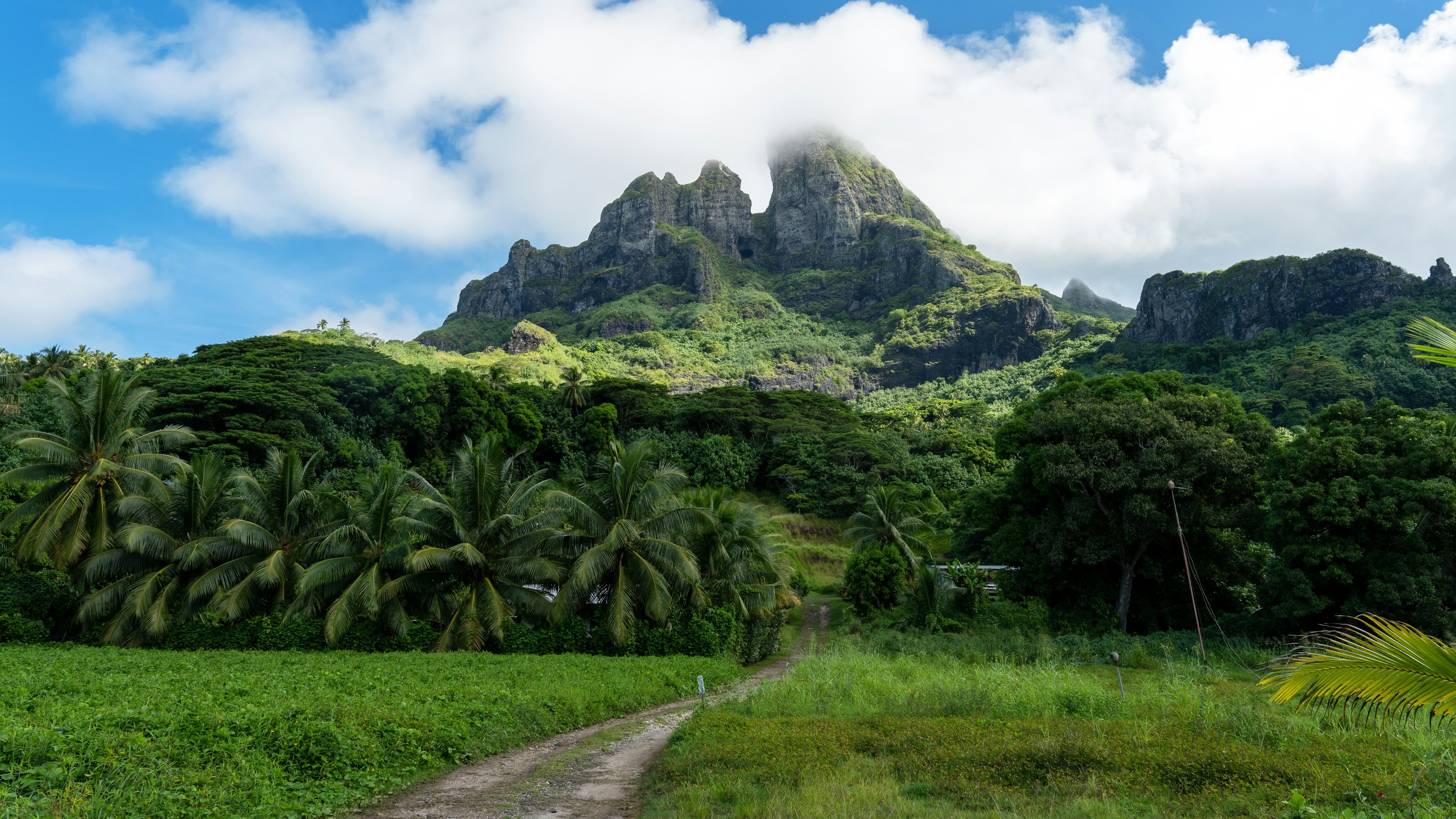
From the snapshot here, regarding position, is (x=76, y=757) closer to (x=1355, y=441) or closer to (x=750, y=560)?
(x=750, y=560)

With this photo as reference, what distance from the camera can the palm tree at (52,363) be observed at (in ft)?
159

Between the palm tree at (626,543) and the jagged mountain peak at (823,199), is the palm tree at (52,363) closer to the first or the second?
the palm tree at (626,543)

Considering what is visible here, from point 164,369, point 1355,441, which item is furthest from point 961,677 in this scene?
point 164,369

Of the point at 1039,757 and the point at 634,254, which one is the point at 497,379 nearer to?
the point at 1039,757

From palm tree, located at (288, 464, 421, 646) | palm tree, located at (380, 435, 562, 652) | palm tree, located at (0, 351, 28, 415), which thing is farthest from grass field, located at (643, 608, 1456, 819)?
palm tree, located at (0, 351, 28, 415)

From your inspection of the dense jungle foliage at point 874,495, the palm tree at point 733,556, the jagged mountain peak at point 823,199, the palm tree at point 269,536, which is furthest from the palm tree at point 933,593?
the jagged mountain peak at point 823,199

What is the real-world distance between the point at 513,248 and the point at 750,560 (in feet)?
477

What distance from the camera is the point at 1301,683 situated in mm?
4133

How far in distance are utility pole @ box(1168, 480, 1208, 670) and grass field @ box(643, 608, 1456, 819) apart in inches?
194

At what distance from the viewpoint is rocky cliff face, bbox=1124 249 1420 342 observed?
268 feet

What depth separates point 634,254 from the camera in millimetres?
149500

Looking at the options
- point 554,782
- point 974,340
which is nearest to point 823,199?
point 974,340

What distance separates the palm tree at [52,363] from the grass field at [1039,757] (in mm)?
58128

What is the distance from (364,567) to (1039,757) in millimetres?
18423
